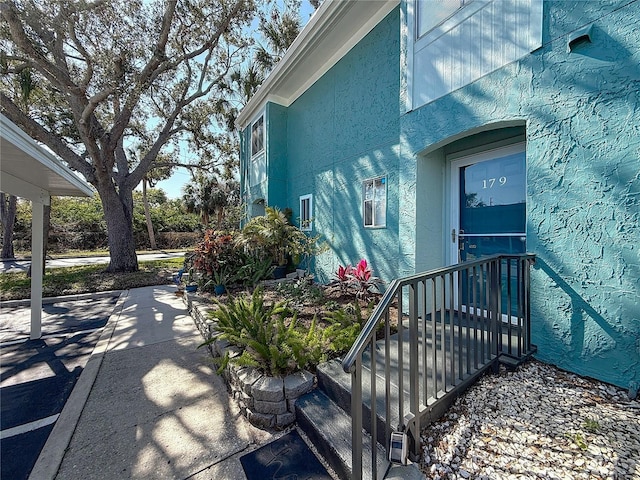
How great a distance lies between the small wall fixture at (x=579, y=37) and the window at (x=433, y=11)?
4.78 feet

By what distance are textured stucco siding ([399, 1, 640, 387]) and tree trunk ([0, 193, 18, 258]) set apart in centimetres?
2267

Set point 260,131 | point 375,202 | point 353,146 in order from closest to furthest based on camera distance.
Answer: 1. point 375,202
2. point 353,146
3. point 260,131

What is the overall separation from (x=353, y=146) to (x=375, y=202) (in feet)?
4.73

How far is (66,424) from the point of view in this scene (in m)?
2.61

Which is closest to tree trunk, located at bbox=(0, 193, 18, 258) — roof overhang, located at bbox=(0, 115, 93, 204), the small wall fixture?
roof overhang, located at bbox=(0, 115, 93, 204)

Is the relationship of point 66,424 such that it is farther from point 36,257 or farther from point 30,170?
point 36,257

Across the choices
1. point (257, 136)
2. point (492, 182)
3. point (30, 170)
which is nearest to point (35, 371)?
point (30, 170)

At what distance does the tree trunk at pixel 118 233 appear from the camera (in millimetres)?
10336

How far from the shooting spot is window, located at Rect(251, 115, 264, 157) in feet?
31.5

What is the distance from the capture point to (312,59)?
272 inches

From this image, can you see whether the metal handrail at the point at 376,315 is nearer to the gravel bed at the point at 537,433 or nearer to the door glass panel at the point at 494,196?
the gravel bed at the point at 537,433

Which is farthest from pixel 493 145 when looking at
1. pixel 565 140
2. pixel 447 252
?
pixel 447 252

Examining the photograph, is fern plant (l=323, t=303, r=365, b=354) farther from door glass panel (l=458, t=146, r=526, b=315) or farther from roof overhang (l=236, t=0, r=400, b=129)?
roof overhang (l=236, t=0, r=400, b=129)

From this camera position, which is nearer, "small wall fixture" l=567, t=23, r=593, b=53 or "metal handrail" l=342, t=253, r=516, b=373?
"metal handrail" l=342, t=253, r=516, b=373
